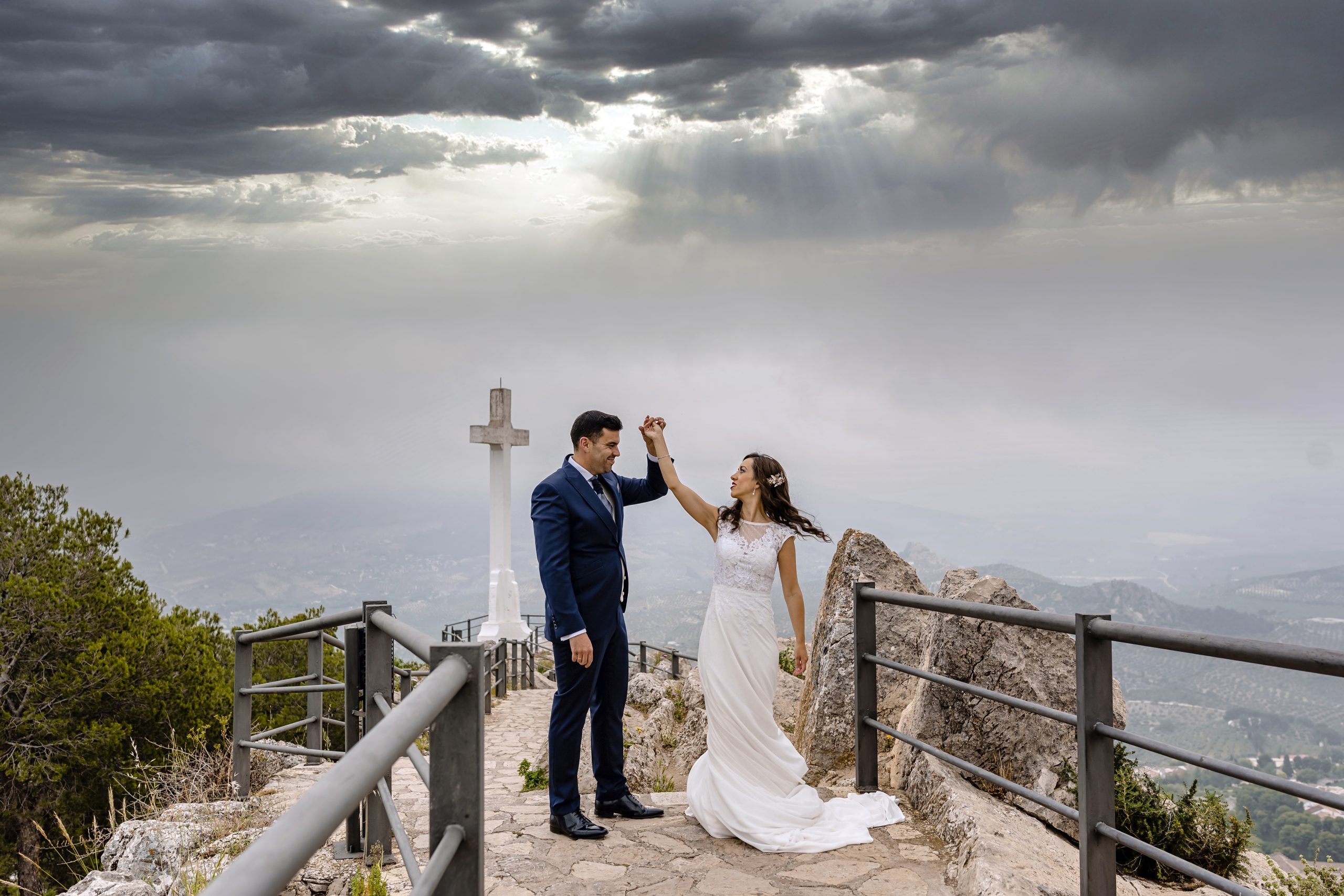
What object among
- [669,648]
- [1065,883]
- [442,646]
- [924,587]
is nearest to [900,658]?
[924,587]

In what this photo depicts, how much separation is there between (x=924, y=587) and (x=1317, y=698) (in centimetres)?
10445

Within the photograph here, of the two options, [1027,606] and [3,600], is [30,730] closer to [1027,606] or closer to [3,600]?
[3,600]

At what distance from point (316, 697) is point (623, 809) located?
279cm

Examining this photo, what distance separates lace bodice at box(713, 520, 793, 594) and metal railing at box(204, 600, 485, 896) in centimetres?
198

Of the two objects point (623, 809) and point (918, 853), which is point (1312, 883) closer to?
point (918, 853)

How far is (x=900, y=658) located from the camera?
6891mm

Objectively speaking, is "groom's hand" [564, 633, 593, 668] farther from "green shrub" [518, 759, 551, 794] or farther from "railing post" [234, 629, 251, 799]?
"green shrub" [518, 759, 551, 794]

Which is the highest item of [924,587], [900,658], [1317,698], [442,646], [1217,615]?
[442,646]

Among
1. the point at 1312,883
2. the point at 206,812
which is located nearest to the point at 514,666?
the point at 206,812

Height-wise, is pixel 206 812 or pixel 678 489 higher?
pixel 678 489

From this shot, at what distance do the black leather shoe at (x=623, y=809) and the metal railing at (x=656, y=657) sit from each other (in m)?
7.65

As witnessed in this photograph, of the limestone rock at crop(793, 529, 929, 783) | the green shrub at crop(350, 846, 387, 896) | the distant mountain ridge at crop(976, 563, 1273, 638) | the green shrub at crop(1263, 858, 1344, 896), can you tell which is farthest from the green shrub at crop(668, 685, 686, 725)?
the distant mountain ridge at crop(976, 563, 1273, 638)

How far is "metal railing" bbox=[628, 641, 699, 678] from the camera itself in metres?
14.3

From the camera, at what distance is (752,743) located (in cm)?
506
